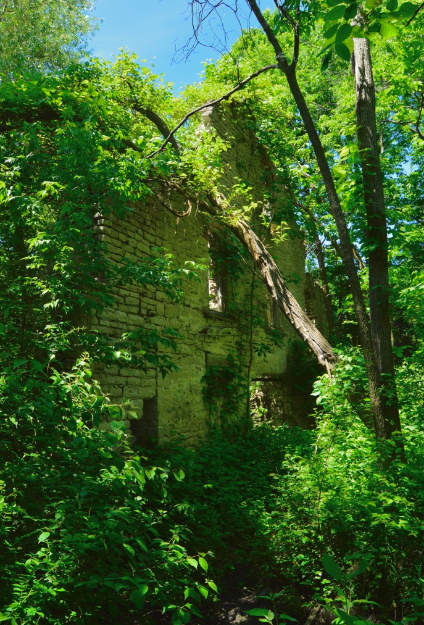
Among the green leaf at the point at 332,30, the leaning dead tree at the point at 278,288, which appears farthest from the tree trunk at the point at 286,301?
the green leaf at the point at 332,30

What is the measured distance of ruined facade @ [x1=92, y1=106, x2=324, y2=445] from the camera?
17.7 feet

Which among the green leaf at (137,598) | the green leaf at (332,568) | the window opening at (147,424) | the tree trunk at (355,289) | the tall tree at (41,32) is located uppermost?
the tall tree at (41,32)

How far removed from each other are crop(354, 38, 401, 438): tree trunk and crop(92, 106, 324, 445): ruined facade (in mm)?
2262

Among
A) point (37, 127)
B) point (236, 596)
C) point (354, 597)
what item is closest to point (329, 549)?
point (354, 597)

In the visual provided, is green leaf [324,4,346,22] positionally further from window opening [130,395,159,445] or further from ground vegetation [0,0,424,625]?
window opening [130,395,159,445]

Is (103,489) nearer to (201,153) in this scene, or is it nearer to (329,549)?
(329,549)

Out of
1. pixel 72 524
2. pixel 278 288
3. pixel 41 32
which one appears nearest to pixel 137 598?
pixel 72 524

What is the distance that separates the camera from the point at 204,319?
23.2 ft

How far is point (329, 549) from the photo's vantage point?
12.2 feet

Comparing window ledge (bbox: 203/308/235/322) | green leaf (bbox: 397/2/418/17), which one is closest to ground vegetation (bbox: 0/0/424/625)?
green leaf (bbox: 397/2/418/17)

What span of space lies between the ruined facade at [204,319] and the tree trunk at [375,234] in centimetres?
226

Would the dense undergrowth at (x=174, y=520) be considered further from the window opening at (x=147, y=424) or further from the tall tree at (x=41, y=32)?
the tall tree at (x=41, y=32)

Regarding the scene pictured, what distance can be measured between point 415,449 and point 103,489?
2986 millimetres

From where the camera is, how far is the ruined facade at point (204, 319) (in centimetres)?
541
